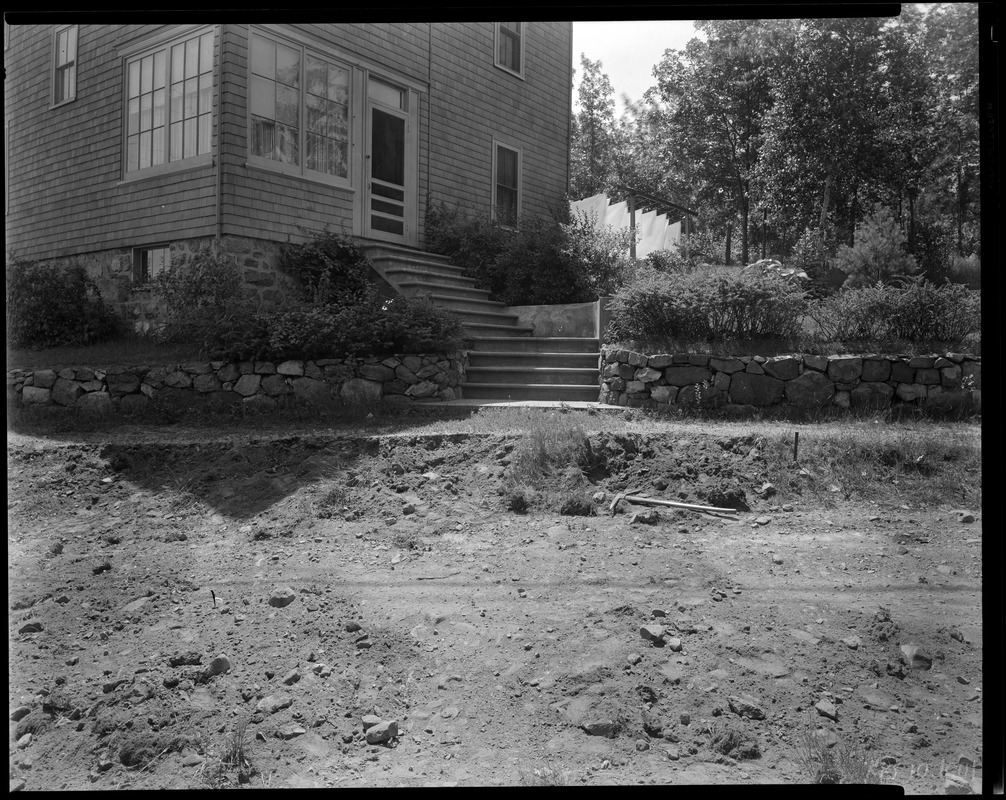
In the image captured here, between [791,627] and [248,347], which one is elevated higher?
[248,347]

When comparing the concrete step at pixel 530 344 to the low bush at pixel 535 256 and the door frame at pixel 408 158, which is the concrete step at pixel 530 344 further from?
the door frame at pixel 408 158

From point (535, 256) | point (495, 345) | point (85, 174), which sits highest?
point (85, 174)

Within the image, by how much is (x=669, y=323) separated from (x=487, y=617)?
16.8 ft

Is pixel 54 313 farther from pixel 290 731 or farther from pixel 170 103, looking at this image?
pixel 290 731

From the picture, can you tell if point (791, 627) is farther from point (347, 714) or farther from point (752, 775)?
point (347, 714)

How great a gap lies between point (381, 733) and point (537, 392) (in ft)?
18.8

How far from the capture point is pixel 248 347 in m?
8.13

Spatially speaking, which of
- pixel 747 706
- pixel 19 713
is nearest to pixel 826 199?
pixel 747 706

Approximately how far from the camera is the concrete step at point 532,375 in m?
8.88

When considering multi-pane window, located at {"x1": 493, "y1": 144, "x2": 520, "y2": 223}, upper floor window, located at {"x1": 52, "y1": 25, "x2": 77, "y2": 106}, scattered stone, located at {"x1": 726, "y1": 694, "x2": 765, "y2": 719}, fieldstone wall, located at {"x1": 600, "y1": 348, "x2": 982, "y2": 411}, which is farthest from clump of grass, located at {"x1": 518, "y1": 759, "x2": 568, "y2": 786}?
upper floor window, located at {"x1": 52, "y1": 25, "x2": 77, "y2": 106}

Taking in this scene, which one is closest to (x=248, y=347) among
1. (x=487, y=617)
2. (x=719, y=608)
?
(x=487, y=617)

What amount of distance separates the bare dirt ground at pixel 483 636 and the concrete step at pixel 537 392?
8.66ft

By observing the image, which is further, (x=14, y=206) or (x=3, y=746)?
(x=14, y=206)

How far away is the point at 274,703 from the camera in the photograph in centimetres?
338
